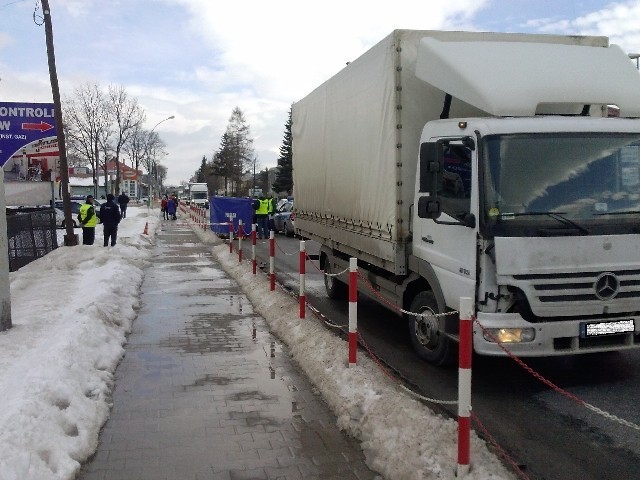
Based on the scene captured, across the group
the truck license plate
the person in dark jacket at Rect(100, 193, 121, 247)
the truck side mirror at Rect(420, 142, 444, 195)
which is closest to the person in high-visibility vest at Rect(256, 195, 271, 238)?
the person in dark jacket at Rect(100, 193, 121, 247)

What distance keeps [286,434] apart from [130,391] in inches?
77.4

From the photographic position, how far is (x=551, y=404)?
5.80m

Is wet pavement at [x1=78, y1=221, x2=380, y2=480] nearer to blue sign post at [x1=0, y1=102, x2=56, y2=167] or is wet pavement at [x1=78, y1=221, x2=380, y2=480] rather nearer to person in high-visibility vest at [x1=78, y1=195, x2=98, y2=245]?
blue sign post at [x1=0, y1=102, x2=56, y2=167]

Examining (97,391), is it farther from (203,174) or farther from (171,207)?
(203,174)

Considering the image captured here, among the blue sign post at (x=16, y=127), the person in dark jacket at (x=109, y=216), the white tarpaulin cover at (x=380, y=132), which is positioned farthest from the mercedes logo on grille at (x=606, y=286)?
the person in dark jacket at (x=109, y=216)

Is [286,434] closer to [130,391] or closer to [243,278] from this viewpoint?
[130,391]

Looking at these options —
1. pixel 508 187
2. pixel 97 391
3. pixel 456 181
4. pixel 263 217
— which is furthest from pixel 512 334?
pixel 263 217

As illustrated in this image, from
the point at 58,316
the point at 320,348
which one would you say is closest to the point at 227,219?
the point at 58,316

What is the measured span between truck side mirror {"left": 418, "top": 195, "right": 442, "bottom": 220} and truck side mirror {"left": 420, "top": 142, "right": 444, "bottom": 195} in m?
0.09

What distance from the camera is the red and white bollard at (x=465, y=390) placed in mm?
4086

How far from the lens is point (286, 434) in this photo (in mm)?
5133

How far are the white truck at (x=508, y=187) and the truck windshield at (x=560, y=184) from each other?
1 centimetres

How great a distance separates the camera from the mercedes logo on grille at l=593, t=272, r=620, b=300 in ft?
18.2

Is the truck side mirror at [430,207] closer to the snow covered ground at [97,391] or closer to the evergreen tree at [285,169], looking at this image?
the snow covered ground at [97,391]
